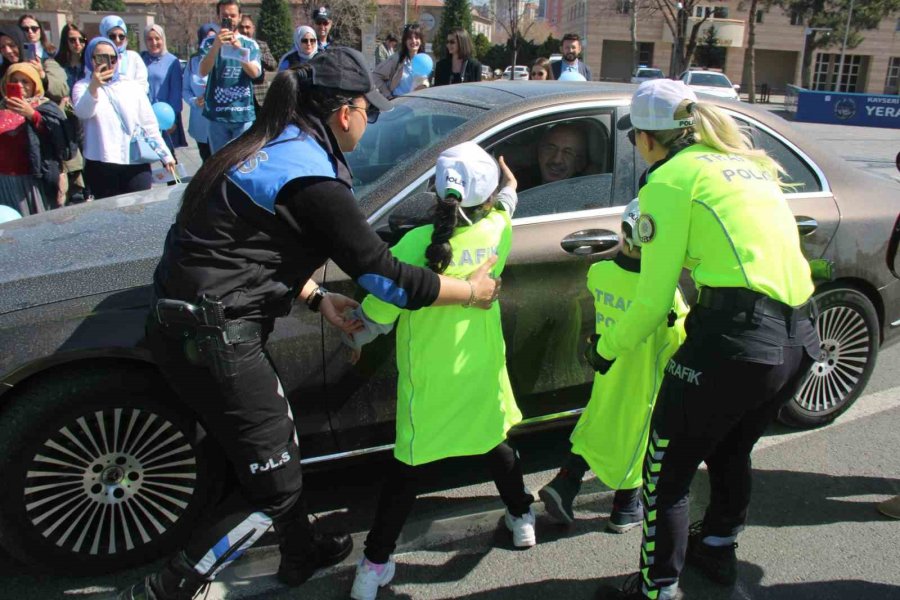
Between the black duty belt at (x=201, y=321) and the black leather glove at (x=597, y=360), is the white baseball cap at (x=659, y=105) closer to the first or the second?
the black leather glove at (x=597, y=360)

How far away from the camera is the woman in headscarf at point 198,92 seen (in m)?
6.62

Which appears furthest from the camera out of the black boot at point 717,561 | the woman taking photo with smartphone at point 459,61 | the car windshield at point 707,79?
the car windshield at point 707,79

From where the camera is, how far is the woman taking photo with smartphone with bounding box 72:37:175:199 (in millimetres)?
5309

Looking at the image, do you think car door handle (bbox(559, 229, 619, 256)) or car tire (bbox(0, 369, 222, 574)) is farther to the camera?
car door handle (bbox(559, 229, 619, 256))

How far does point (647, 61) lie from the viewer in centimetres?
6091

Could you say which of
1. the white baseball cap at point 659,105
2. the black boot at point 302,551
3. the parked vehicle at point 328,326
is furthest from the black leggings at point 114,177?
the white baseball cap at point 659,105

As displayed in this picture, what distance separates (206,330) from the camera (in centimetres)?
200

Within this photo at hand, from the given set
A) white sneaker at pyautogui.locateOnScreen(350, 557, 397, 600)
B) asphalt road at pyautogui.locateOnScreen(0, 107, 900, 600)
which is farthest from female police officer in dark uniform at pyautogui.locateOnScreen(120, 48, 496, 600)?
asphalt road at pyautogui.locateOnScreen(0, 107, 900, 600)

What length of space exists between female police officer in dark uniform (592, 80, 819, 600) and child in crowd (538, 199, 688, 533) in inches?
14.7

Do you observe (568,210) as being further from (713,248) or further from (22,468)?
(22,468)

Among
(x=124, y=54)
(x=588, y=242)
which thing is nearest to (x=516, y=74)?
(x=124, y=54)

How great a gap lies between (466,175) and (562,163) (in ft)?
3.35

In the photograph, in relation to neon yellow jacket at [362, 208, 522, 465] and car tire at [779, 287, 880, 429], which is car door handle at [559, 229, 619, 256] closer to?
neon yellow jacket at [362, 208, 522, 465]

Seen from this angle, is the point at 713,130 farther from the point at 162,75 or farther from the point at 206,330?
the point at 162,75
